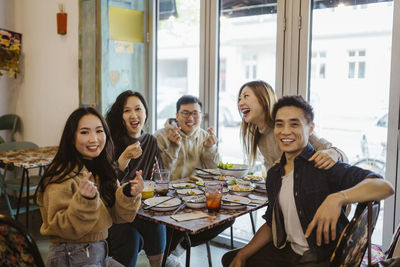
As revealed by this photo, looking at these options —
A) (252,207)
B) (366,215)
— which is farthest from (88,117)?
(366,215)

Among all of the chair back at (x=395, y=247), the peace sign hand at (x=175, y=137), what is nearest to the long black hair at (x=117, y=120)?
the peace sign hand at (x=175, y=137)

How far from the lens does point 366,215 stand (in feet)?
5.00

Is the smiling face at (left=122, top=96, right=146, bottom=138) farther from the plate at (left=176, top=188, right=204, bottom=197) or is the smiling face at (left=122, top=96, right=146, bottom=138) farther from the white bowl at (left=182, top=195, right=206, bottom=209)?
the white bowl at (left=182, top=195, right=206, bottom=209)

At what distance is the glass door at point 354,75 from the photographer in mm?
2602

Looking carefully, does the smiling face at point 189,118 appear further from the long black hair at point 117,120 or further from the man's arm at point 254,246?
the man's arm at point 254,246

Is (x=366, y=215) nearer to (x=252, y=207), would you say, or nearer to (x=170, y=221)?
(x=252, y=207)

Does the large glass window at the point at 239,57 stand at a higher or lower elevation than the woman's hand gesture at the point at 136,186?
higher

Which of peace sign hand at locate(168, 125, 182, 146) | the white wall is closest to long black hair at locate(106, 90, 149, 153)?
peace sign hand at locate(168, 125, 182, 146)

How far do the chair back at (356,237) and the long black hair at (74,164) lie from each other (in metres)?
0.99

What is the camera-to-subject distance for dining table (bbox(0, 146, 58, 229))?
3.16 m

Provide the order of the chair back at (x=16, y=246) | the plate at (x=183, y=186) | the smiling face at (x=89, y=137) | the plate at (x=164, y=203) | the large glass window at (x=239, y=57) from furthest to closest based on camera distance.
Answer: the large glass window at (x=239, y=57) → the plate at (x=183, y=186) → the plate at (x=164, y=203) → the smiling face at (x=89, y=137) → the chair back at (x=16, y=246)

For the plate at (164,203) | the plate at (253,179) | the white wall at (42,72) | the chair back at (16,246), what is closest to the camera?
the chair back at (16,246)

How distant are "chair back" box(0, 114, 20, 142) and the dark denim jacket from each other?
12.6ft

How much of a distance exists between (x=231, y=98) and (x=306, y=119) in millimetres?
1571
